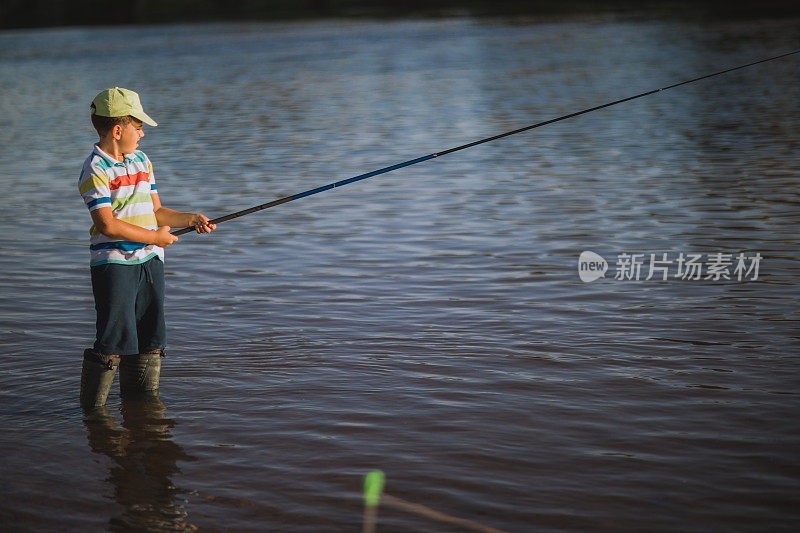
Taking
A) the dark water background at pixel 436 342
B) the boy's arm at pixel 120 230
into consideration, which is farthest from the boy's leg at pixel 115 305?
the dark water background at pixel 436 342

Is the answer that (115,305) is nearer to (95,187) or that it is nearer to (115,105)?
(95,187)

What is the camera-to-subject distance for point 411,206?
9625 millimetres

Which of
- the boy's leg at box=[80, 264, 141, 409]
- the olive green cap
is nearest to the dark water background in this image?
the boy's leg at box=[80, 264, 141, 409]

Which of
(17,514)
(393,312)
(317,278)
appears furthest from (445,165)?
(17,514)

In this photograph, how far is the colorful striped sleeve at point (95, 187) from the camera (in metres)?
4.11

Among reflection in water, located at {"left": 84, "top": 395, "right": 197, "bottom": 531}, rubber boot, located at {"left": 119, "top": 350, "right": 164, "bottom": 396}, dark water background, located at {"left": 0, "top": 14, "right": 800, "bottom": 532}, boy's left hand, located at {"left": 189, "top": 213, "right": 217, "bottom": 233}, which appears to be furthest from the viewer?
rubber boot, located at {"left": 119, "top": 350, "right": 164, "bottom": 396}

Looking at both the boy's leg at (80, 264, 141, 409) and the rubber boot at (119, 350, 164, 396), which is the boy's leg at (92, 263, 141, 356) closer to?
the boy's leg at (80, 264, 141, 409)

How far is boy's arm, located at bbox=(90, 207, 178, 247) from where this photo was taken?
411cm

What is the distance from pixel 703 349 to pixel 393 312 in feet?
6.08

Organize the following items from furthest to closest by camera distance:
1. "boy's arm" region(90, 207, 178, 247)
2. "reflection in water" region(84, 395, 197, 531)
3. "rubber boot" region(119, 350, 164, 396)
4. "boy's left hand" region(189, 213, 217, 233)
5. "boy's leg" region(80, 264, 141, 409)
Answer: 1. "rubber boot" region(119, 350, 164, 396)
2. "boy's left hand" region(189, 213, 217, 233)
3. "boy's leg" region(80, 264, 141, 409)
4. "boy's arm" region(90, 207, 178, 247)
5. "reflection in water" region(84, 395, 197, 531)

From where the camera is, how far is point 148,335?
4.53 metres

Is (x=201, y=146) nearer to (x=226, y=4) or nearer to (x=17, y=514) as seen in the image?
(x=17, y=514)

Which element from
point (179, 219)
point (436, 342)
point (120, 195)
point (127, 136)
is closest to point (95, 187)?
point (120, 195)

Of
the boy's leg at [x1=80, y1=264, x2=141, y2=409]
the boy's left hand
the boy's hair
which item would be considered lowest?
the boy's leg at [x1=80, y1=264, x2=141, y2=409]
